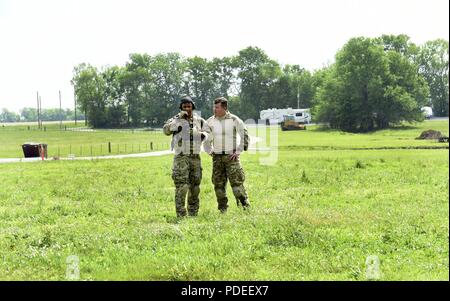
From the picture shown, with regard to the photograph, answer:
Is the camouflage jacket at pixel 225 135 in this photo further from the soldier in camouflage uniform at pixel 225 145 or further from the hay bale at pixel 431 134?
the hay bale at pixel 431 134

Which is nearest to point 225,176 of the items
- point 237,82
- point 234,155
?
point 234,155

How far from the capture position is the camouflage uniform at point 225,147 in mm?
9867

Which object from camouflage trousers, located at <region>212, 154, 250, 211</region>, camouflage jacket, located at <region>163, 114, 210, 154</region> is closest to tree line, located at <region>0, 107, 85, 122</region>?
camouflage jacket, located at <region>163, 114, 210, 154</region>

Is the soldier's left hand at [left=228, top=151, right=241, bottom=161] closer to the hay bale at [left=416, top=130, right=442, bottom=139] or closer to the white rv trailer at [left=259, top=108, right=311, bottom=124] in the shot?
the white rv trailer at [left=259, top=108, right=311, bottom=124]

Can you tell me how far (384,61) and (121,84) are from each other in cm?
2161

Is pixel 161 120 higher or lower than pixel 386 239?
higher

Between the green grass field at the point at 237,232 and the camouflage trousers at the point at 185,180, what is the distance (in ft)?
1.44

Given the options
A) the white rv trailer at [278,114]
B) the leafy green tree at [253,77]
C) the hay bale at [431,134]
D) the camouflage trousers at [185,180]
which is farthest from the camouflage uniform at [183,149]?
the hay bale at [431,134]

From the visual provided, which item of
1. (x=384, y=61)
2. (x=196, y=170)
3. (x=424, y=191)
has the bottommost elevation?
(x=424, y=191)

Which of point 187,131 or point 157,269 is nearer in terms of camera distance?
point 157,269

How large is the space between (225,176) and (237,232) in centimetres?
255

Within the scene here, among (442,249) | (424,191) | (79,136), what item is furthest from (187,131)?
(79,136)
